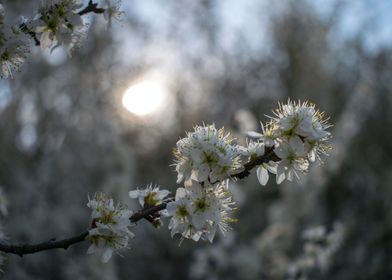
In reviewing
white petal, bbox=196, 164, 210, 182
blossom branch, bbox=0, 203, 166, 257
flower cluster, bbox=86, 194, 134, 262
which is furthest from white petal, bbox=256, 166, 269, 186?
flower cluster, bbox=86, 194, 134, 262

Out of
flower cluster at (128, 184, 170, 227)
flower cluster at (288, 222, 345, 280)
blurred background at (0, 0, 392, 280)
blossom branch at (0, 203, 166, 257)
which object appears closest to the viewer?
blossom branch at (0, 203, 166, 257)

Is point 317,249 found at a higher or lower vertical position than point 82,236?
higher

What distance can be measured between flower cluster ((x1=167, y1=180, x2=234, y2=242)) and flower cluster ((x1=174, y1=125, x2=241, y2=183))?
40 mm

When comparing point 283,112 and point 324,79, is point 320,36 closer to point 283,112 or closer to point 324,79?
point 324,79

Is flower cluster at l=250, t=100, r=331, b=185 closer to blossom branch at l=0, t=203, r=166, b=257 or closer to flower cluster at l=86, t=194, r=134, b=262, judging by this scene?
blossom branch at l=0, t=203, r=166, b=257

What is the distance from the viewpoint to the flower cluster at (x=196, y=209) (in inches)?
72.4

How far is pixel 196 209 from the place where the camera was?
184 cm

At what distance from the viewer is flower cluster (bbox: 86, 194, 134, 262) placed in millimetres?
1834

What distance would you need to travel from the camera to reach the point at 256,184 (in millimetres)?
10961

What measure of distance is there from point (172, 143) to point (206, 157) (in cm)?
1115

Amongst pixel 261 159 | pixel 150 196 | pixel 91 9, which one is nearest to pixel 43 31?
pixel 91 9

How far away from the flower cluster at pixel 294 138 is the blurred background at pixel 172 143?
7.85 ft

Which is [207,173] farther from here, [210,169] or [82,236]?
[82,236]

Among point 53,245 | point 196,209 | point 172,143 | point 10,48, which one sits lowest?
point 53,245
